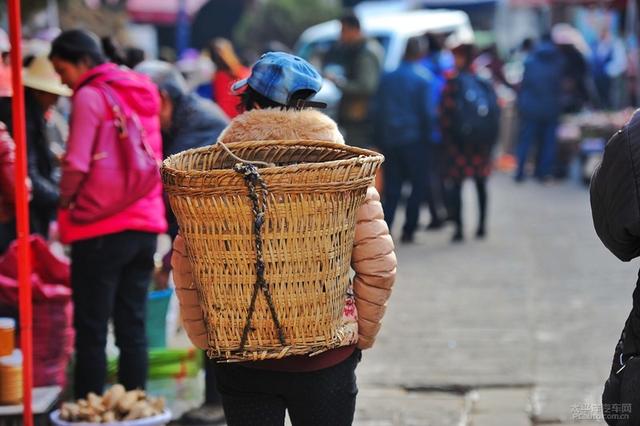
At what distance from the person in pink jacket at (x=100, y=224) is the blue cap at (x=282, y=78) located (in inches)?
66.0

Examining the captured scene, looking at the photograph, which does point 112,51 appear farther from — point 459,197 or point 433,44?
point 433,44

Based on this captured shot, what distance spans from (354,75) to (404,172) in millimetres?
1097

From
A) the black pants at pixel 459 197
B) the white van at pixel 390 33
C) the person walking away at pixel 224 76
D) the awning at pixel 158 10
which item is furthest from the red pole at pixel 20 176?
the awning at pixel 158 10

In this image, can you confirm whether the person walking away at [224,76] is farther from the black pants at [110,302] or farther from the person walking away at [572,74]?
the person walking away at [572,74]

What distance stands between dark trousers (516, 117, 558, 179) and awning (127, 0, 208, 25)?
11.7m

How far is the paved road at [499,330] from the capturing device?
6.24 meters

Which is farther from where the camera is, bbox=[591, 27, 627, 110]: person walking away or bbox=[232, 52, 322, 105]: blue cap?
bbox=[591, 27, 627, 110]: person walking away

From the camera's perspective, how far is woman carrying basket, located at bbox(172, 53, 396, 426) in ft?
11.6

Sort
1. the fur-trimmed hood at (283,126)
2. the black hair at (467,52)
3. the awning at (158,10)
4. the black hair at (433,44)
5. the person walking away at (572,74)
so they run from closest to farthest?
the fur-trimmed hood at (283,126)
the black hair at (467,52)
the black hair at (433,44)
the person walking away at (572,74)
the awning at (158,10)

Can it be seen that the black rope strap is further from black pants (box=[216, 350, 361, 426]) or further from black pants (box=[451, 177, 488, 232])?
black pants (box=[451, 177, 488, 232])

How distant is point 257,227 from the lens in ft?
10.3

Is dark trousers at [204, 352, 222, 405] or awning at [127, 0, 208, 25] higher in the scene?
awning at [127, 0, 208, 25]

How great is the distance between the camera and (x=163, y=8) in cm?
2703

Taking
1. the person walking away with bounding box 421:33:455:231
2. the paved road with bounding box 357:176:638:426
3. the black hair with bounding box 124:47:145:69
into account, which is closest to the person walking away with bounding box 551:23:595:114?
the person walking away with bounding box 421:33:455:231
